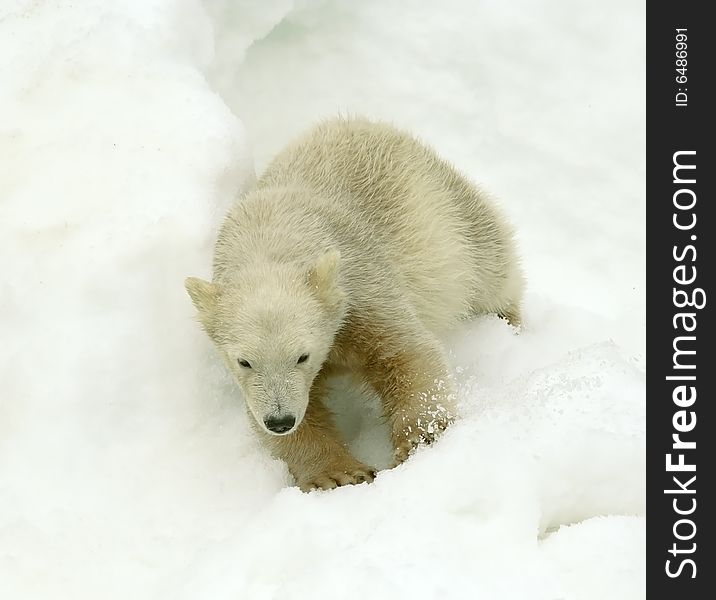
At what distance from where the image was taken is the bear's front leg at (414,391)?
4469mm

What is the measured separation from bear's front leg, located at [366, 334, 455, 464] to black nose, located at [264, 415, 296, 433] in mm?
680

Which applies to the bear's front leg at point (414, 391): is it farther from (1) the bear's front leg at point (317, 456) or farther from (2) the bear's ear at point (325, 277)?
(2) the bear's ear at point (325, 277)

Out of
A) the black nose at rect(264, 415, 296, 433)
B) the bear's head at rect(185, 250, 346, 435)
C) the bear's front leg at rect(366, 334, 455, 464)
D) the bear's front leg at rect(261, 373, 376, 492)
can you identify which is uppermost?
the bear's head at rect(185, 250, 346, 435)

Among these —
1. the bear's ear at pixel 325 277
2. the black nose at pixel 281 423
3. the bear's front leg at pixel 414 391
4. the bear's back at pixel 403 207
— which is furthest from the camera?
the bear's back at pixel 403 207

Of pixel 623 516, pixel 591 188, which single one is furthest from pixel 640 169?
pixel 623 516

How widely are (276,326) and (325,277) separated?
0.36 meters

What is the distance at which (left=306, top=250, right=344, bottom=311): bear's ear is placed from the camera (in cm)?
427

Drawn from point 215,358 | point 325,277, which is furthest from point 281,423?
point 215,358

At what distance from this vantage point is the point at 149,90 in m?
5.91

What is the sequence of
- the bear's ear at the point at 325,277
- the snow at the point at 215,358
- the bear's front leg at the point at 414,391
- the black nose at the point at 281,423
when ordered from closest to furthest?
the snow at the point at 215,358 → the black nose at the point at 281,423 → the bear's ear at the point at 325,277 → the bear's front leg at the point at 414,391

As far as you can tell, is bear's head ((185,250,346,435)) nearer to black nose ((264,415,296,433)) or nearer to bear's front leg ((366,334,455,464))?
black nose ((264,415,296,433))

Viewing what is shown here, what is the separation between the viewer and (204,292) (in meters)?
4.32
